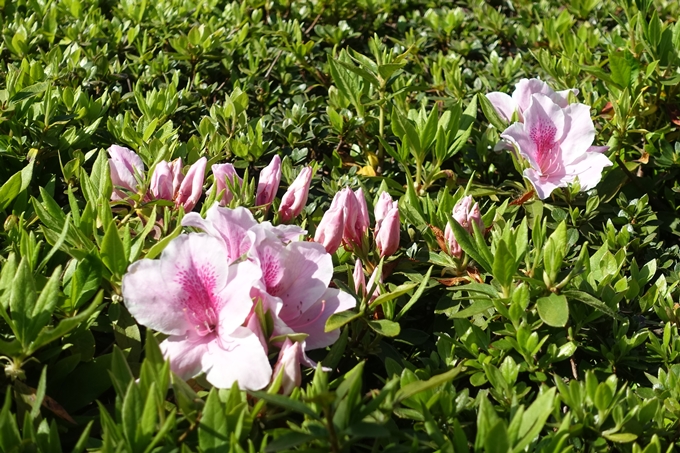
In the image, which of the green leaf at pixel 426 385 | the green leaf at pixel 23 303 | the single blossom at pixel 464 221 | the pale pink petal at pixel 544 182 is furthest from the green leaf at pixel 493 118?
the green leaf at pixel 23 303

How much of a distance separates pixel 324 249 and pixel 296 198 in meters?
0.41

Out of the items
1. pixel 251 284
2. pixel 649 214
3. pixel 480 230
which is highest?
pixel 251 284

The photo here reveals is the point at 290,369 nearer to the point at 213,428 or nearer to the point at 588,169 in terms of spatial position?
the point at 213,428

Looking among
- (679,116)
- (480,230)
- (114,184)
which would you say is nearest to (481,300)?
(480,230)

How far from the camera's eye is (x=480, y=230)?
5.82 ft

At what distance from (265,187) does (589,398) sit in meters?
0.94

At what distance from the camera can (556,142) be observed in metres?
2.06

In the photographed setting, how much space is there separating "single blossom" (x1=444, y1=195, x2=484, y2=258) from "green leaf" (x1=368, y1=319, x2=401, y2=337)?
349mm

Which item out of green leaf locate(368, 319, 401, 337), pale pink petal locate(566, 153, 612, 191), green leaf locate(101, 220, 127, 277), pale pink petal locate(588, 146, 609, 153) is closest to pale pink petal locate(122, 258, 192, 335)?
green leaf locate(101, 220, 127, 277)

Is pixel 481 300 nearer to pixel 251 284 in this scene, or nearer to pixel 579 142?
pixel 251 284

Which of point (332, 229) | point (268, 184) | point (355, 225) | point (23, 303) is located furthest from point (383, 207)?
point (23, 303)

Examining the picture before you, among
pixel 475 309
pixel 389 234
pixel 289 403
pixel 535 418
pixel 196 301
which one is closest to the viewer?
pixel 289 403

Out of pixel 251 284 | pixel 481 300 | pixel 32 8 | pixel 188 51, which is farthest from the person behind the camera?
pixel 32 8

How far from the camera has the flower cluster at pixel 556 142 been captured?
79.5 inches
